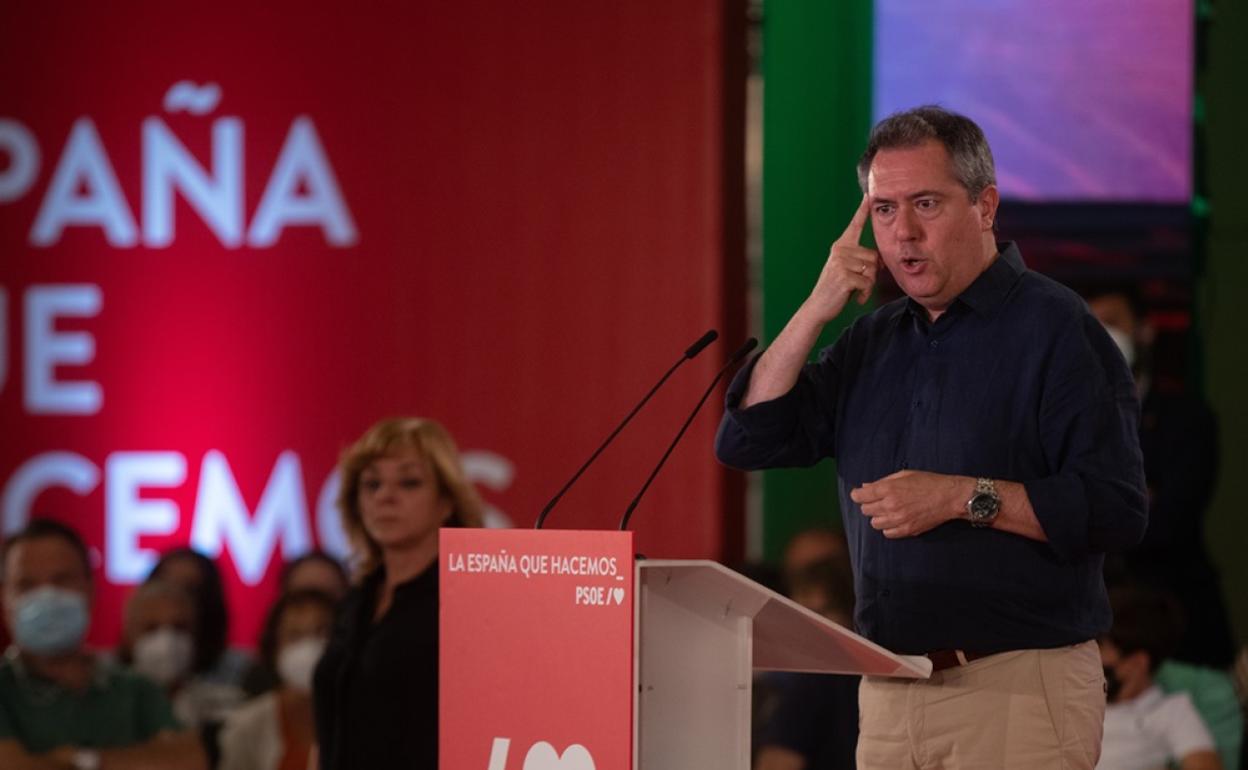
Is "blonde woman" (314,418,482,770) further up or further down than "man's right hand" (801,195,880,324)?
further down

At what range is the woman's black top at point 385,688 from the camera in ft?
12.2

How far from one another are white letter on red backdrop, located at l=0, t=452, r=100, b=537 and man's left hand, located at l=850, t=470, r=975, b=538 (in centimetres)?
431

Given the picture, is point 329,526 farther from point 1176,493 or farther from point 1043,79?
point 1043,79

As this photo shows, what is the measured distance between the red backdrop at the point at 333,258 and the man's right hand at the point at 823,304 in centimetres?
299

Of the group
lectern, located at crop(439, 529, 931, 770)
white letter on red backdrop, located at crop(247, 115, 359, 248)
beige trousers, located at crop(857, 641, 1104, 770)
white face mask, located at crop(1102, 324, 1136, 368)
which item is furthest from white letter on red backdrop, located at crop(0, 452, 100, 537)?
beige trousers, located at crop(857, 641, 1104, 770)

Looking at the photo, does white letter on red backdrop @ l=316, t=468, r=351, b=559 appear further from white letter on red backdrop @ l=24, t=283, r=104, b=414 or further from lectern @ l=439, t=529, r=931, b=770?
lectern @ l=439, t=529, r=931, b=770

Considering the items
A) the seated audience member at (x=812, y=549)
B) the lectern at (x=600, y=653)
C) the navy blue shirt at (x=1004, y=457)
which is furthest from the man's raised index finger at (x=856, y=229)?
the seated audience member at (x=812, y=549)

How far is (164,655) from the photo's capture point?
5.63m

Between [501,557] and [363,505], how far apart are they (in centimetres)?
167

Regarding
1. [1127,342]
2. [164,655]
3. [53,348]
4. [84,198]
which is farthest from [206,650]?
[1127,342]

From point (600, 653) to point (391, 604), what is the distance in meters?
1.66

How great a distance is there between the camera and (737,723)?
246 centimetres

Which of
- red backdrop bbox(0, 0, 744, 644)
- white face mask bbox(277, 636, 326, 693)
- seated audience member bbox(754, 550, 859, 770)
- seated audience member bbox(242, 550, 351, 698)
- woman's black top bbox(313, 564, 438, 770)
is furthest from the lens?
red backdrop bbox(0, 0, 744, 644)

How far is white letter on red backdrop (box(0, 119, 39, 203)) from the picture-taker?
6258 mm
